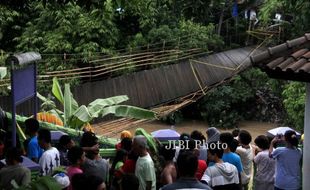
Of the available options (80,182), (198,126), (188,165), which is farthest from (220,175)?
(198,126)

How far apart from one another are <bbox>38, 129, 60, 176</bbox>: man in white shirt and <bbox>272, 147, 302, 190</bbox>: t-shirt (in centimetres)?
220

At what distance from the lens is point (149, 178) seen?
15.9ft

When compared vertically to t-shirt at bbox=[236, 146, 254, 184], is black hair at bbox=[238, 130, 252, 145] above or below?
above

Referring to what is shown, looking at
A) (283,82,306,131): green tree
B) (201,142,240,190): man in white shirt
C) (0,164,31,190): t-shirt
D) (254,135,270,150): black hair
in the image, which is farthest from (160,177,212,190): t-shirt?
(283,82,306,131): green tree

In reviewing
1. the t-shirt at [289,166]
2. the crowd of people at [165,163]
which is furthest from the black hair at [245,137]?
the t-shirt at [289,166]

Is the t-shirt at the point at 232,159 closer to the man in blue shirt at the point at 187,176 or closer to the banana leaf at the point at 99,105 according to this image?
the man in blue shirt at the point at 187,176

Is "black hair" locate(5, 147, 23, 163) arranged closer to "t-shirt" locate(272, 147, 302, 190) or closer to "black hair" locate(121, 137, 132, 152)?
"black hair" locate(121, 137, 132, 152)

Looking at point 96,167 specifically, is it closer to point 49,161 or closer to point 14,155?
point 49,161

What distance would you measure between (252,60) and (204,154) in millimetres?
1516

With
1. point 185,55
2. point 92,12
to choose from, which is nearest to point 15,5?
point 92,12

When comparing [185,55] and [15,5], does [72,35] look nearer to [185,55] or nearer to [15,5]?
[185,55]

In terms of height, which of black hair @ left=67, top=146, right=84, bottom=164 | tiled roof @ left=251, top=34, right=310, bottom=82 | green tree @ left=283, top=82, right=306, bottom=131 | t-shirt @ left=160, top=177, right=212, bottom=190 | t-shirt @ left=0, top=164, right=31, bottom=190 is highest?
tiled roof @ left=251, top=34, right=310, bottom=82

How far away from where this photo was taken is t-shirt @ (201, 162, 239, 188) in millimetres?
4645

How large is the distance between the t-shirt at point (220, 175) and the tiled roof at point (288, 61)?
897 millimetres
